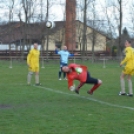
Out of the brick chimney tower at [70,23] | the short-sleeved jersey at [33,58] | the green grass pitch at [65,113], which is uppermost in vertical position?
the brick chimney tower at [70,23]

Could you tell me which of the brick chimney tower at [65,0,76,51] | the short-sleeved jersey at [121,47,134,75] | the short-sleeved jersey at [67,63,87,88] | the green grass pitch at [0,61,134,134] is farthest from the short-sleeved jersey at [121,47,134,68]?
the brick chimney tower at [65,0,76,51]

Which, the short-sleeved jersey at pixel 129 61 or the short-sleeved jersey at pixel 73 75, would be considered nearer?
the short-sleeved jersey at pixel 73 75

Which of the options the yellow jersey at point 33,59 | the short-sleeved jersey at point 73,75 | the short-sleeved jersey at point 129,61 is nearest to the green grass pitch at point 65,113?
the short-sleeved jersey at point 73,75

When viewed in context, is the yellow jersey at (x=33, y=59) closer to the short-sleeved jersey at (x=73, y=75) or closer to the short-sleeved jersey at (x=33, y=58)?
the short-sleeved jersey at (x=33, y=58)

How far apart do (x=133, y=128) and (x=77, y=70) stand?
4.43m

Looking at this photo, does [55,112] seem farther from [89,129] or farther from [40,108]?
[89,129]

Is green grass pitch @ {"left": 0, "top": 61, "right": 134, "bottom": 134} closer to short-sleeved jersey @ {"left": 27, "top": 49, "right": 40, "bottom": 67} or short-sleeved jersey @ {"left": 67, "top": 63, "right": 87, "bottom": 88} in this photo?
short-sleeved jersey @ {"left": 67, "top": 63, "right": 87, "bottom": 88}

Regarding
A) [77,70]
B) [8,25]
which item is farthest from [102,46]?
[77,70]

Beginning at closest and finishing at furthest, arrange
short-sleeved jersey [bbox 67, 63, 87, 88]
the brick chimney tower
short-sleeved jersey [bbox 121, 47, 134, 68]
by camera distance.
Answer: short-sleeved jersey [bbox 67, 63, 87, 88], short-sleeved jersey [bbox 121, 47, 134, 68], the brick chimney tower

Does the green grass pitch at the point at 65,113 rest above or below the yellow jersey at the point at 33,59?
below

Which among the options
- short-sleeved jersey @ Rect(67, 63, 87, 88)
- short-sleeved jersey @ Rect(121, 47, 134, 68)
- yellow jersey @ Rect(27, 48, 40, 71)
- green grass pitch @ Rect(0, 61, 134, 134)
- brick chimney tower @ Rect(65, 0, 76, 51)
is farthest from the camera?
brick chimney tower @ Rect(65, 0, 76, 51)

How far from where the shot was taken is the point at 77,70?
42.9ft

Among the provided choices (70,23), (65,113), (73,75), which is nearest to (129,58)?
(73,75)

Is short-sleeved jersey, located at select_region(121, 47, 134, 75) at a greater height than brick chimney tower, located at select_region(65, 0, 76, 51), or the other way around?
brick chimney tower, located at select_region(65, 0, 76, 51)
